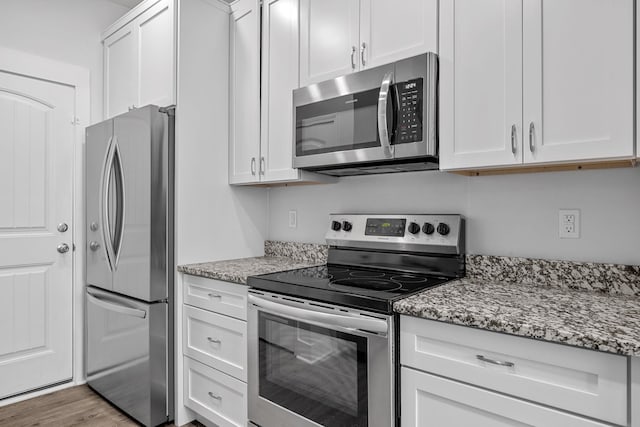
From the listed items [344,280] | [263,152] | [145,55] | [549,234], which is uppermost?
[145,55]

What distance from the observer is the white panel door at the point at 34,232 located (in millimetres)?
2453

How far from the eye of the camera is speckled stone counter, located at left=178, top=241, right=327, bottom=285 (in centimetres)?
199

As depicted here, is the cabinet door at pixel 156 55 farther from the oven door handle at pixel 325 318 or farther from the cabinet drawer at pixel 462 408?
the cabinet drawer at pixel 462 408

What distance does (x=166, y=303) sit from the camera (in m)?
2.18

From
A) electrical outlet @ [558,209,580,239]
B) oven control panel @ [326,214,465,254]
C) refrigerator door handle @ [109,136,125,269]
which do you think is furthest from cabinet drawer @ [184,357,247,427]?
electrical outlet @ [558,209,580,239]

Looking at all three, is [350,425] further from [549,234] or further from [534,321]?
[549,234]

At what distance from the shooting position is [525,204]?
1.68m

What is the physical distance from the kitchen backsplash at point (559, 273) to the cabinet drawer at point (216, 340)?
45.1 inches

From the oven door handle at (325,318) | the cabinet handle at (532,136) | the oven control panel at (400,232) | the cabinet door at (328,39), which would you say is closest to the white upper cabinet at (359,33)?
the cabinet door at (328,39)

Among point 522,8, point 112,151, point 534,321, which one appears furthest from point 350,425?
point 112,151

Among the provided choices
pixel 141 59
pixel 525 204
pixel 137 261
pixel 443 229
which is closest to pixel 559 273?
pixel 525 204

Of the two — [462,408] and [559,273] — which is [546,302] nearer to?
[559,273]

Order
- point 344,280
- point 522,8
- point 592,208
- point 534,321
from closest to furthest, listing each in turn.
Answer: point 534,321 < point 522,8 < point 592,208 < point 344,280

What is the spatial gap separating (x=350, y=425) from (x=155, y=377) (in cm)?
122
